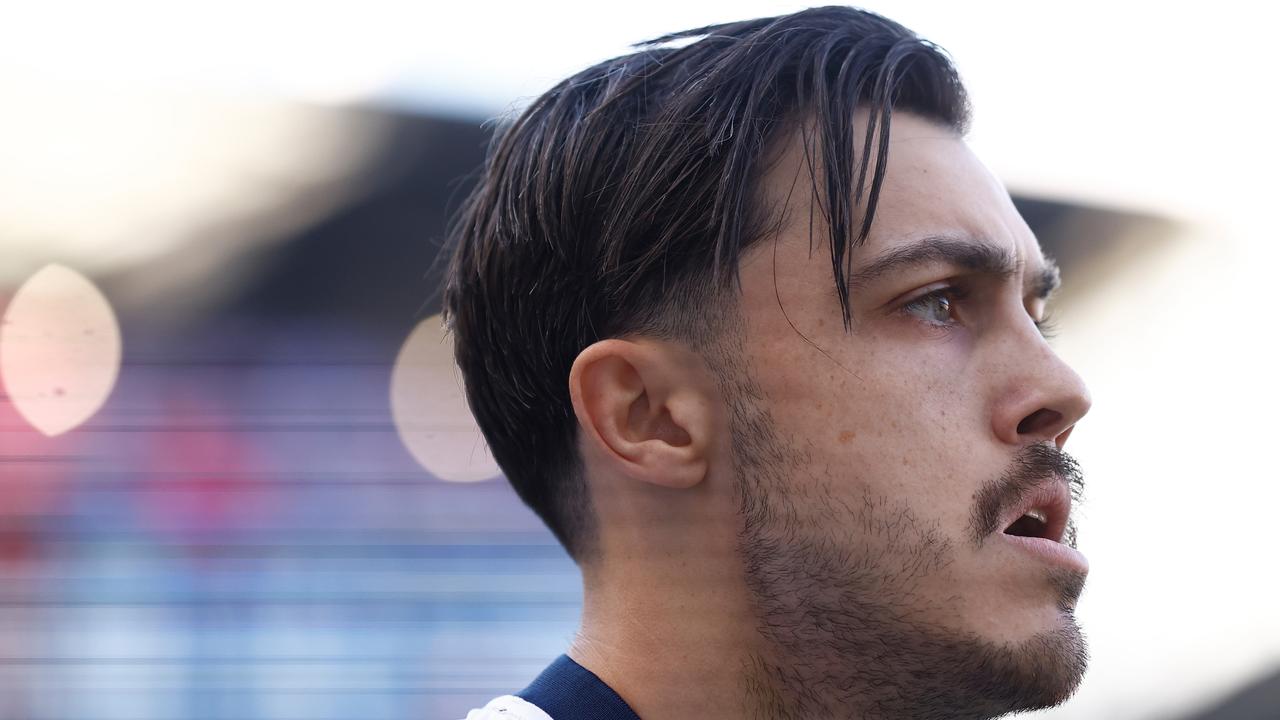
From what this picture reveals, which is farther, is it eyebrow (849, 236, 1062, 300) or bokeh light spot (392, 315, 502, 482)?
bokeh light spot (392, 315, 502, 482)

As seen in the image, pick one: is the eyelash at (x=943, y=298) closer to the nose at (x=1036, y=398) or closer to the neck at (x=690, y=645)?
the nose at (x=1036, y=398)

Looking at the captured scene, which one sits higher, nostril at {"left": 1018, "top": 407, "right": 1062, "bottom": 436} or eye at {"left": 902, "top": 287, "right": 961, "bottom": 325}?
eye at {"left": 902, "top": 287, "right": 961, "bottom": 325}

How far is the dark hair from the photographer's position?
1.61 meters

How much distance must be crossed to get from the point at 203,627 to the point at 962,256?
209 centimetres

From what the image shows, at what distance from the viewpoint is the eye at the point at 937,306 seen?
1584 mm

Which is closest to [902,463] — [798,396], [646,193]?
[798,396]

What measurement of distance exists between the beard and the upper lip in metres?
0.02

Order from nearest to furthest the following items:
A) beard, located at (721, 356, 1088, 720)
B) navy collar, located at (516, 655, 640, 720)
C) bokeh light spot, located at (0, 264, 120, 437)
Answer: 1. beard, located at (721, 356, 1088, 720)
2. navy collar, located at (516, 655, 640, 720)
3. bokeh light spot, located at (0, 264, 120, 437)

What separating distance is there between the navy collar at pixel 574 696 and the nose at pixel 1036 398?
26.9 inches

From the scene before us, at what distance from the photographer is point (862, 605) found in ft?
4.97

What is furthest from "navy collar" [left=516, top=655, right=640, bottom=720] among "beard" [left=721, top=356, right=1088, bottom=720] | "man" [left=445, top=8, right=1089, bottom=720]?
"beard" [left=721, top=356, right=1088, bottom=720]

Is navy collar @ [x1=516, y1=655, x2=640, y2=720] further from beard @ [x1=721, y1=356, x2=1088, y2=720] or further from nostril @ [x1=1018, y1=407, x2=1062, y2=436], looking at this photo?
nostril @ [x1=1018, y1=407, x2=1062, y2=436]

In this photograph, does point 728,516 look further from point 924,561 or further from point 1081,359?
point 1081,359

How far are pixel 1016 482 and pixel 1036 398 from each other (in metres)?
0.12
